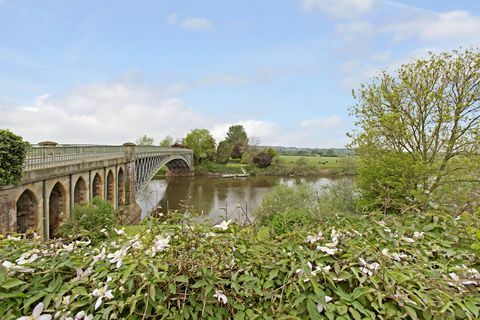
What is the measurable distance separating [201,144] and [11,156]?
50576 mm

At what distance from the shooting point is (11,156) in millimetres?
7645

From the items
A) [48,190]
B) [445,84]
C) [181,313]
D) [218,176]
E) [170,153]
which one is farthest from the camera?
[218,176]

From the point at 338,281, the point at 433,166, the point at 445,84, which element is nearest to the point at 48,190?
the point at 338,281

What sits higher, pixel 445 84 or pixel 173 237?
pixel 445 84

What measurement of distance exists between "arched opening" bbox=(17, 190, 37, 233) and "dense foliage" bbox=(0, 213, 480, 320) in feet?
31.4

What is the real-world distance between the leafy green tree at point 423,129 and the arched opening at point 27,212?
12624mm

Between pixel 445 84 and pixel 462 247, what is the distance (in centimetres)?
→ 1279

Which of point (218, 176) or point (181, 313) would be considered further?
point (218, 176)

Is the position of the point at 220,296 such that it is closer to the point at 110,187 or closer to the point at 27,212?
the point at 27,212

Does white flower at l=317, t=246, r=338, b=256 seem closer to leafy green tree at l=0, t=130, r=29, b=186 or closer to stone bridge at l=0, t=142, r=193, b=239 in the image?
stone bridge at l=0, t=142, r=193, b=239

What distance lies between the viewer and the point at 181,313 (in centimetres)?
143

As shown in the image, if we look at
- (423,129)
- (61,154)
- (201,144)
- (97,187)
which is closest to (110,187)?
(97,187)

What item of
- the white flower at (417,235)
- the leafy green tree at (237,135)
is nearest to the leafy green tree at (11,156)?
the white flower at (417,235)

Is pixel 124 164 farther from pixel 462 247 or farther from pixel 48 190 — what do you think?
pixel 462 247
